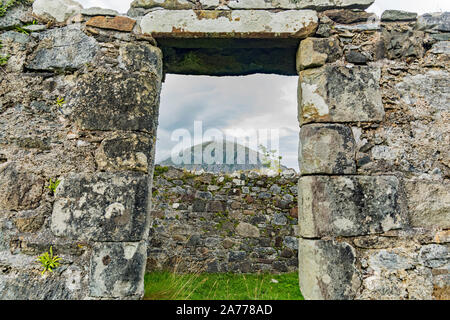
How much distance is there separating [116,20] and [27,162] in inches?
52.3

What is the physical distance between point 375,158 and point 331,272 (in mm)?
913

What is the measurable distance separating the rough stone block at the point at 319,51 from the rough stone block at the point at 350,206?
0.94 metres

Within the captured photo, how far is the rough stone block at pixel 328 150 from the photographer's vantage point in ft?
6.64

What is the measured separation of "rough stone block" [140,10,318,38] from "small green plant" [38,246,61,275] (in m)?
1.84

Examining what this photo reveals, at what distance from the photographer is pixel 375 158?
6.82ft

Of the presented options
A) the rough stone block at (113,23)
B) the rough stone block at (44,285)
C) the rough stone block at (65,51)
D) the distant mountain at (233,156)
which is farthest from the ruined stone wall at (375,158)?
the distant mountain at (233,156)

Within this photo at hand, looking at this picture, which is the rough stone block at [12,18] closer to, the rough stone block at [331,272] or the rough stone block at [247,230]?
the rough stone block at [331,272]

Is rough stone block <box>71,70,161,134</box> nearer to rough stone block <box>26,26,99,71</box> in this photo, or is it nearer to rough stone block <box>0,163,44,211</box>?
A: rough stone block <box>26,26,99,71</box>

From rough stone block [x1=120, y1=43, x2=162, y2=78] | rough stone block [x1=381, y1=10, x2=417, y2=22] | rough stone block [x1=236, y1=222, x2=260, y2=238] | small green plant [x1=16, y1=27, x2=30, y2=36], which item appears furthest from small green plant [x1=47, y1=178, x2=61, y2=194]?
rough stone block [x1=236, y1=222, x2=260, y2=238]

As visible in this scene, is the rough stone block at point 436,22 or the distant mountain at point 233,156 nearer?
the rough stone block at point 436,22

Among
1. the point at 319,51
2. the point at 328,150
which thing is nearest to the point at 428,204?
the point at 328,150
